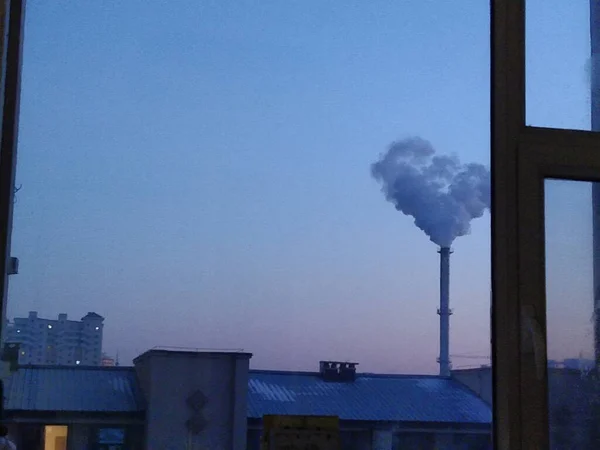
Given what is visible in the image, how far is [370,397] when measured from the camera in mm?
2463

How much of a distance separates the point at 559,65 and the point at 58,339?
1236mm

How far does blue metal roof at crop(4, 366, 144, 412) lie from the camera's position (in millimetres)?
1600

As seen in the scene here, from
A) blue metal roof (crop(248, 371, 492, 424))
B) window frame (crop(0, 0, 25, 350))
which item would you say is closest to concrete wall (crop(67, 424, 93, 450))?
blue metal roof (crop(248, 371, 492, 424))

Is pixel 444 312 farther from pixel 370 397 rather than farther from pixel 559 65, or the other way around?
pixel 559 65

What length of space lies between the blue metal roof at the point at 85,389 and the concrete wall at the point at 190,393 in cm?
4

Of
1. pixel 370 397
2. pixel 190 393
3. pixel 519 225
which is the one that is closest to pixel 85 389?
pixel 190 393

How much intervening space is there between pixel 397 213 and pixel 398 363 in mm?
776

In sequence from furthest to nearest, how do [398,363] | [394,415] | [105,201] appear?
[398,363]
[394,415]
[105,201]

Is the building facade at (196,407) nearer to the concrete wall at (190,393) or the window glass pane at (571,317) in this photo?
the concrete wall at (190,393)

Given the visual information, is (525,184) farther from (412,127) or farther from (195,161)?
(412,127)

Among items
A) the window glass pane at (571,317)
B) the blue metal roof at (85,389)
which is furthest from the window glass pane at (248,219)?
the window glass pane at (571,317)

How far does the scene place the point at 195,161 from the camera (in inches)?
91.2

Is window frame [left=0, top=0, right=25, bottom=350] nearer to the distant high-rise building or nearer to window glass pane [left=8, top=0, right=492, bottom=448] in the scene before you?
window glass pane [left=8, top=0, right=492, bottom=448]

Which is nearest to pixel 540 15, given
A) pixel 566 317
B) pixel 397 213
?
pixel 566 317
